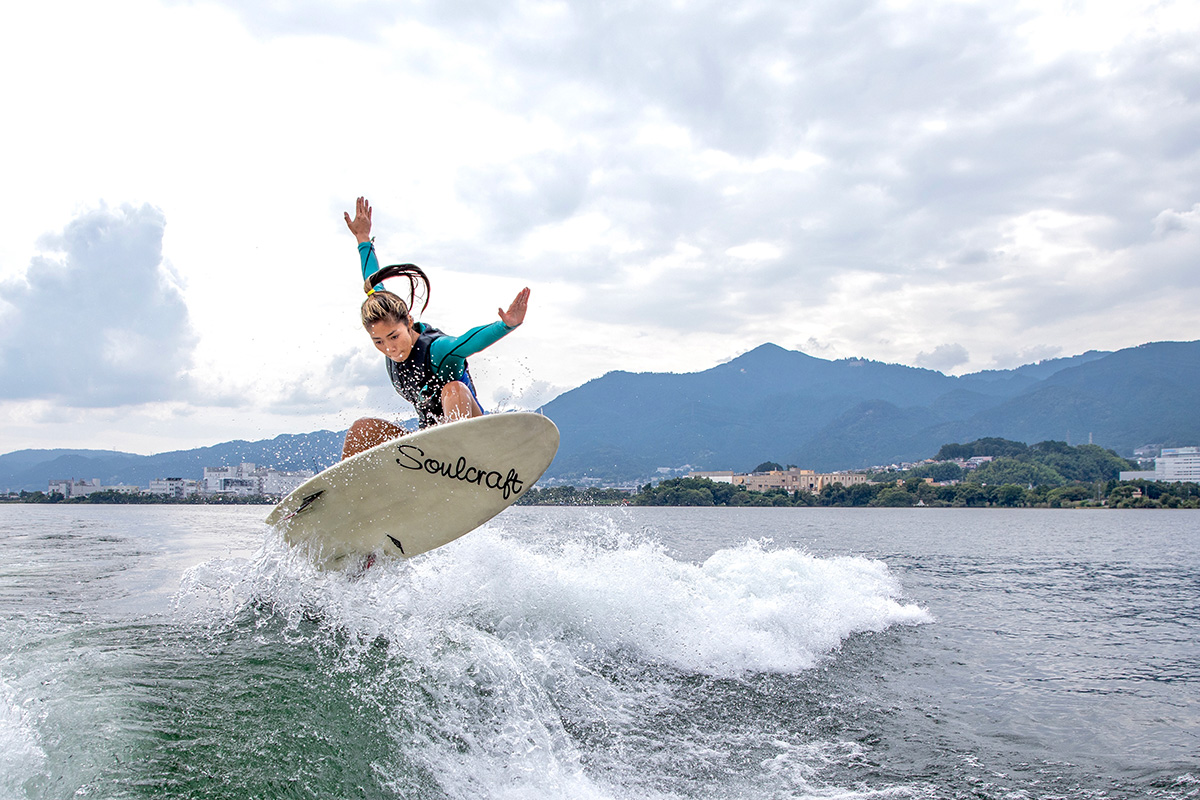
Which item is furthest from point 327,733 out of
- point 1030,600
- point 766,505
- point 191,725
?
point 766,505

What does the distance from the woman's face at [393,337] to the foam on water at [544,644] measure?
1821 millimetres

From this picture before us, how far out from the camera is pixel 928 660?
7512 mm

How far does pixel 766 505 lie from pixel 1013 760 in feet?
339

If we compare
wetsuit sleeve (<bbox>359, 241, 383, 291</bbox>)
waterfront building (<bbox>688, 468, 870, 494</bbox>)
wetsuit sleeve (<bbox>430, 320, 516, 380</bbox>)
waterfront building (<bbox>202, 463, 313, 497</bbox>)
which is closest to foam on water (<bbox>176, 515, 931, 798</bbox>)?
waterfront building (<bbox>202, 463, 313, 497</bbox>)

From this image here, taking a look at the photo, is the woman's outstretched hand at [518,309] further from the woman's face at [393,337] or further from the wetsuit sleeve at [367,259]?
the wetsuit sleeve at [367,259]

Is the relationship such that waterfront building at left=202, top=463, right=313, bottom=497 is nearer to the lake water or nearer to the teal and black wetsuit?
the lake water

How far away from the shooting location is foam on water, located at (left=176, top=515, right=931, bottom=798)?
368 centimetres

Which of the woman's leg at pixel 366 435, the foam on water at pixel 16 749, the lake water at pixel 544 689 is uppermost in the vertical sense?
the woman's leg at pixel 366 435

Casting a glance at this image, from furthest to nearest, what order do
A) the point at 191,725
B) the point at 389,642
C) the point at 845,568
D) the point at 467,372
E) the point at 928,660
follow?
1. the point at 845,568
2. the point at 928,660
3. the point at 467,372
4. the point at 389,642
5. the point at 191,725

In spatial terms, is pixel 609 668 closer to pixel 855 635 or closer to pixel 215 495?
pixel 855 635

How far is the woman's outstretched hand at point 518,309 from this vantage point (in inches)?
198

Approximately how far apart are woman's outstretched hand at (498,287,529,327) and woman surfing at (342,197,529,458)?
0.03 metres

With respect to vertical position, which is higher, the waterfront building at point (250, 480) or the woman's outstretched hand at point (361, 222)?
the woman's outstretched hand at point (361, 222)

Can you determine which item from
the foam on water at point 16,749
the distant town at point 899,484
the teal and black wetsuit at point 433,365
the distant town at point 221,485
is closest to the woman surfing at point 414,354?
the teal and black wetsuit at point 433,365
